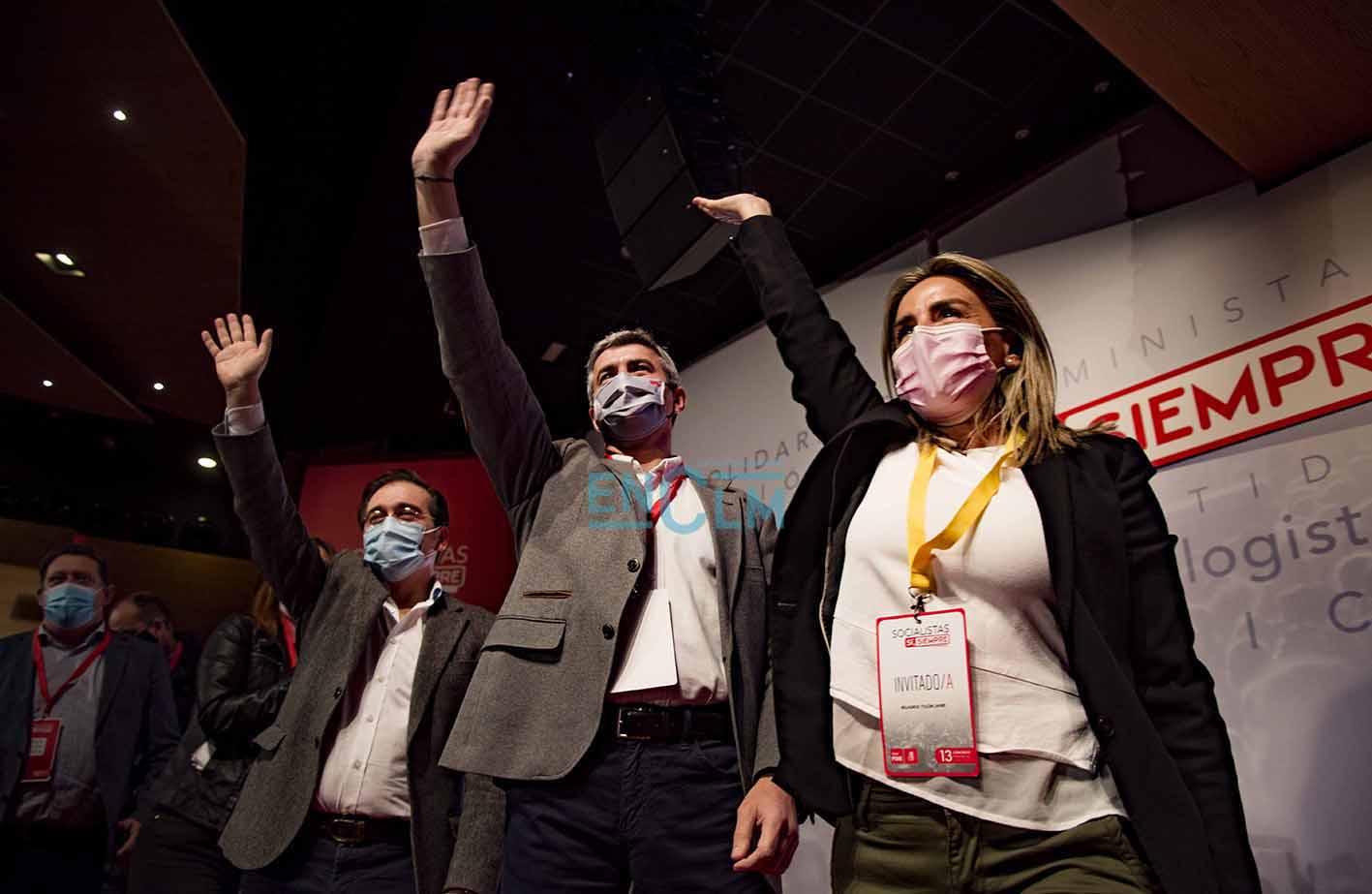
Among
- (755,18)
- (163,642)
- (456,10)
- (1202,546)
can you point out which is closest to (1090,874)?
(1202,546)

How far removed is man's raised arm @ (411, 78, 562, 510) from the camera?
5.78 feet

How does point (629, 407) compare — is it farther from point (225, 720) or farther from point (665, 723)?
point (225, 720)

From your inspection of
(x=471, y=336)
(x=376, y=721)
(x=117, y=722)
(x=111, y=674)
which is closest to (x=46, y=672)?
(x=111, y=674)

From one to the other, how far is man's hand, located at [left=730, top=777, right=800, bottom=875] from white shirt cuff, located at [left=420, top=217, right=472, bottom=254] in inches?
45.9

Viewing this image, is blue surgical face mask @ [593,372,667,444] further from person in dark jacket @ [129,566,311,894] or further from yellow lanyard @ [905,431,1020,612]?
person in dark jacket @ [129,566,311,894]

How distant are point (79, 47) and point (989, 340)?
450cm

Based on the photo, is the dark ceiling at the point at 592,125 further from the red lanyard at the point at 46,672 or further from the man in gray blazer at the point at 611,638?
the red lanyard at the point at 46,672

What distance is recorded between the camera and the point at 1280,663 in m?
2.90

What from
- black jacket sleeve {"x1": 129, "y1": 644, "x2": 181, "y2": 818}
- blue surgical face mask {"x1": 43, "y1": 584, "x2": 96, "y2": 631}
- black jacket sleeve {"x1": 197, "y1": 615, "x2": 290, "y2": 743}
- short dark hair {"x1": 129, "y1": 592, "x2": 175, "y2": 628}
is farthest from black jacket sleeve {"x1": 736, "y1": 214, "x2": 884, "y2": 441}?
short dark hair {"x1": 129, "y1": 592, "x2": 175, "y2": 628}

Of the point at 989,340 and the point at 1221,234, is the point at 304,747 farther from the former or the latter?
the point at 1221,234

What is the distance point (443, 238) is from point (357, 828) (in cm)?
123

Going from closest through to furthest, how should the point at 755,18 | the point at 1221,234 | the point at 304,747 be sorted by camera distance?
the point at 304,747 < the point at 1221,234 < the point at 755,18

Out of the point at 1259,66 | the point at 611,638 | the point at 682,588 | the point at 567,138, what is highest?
the point at 567,138

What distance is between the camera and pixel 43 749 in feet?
9.24
